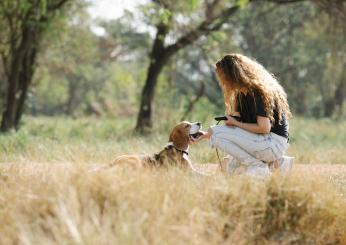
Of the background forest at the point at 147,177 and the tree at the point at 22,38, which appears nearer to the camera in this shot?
the background forest at the point at 147,177

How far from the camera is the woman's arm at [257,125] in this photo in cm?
776

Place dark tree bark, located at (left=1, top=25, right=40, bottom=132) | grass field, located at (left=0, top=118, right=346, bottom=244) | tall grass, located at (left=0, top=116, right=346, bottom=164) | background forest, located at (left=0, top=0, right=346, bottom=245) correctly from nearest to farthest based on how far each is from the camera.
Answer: grass field, located at (left=0, top=118, right=346, bottom=244), background forest, located at (left=0, top=0, right=346, bottom=245), tall grass, located at (left=0, top=116, right=346, bottom=164), dark tree bark, located at (left=1, top=25, right=40, bottom=132)

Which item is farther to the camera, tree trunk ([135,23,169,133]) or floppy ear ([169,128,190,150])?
tree trunk ([135,23,169,133])

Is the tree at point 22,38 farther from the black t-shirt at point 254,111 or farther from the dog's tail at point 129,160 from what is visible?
the dog's tail at point 129,160

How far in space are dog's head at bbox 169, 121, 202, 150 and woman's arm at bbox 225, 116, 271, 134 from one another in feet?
1.26

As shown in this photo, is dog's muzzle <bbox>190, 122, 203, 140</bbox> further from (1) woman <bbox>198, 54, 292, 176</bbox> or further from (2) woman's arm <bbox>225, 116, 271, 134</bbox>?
(2) woman's arm <bbox>225, 116, 271, 134</bbox>

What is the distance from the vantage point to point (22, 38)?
→ 1806 centimetres

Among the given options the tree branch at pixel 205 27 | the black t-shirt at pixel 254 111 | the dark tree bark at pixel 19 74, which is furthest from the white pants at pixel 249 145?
the tree branch at pixel 205 27

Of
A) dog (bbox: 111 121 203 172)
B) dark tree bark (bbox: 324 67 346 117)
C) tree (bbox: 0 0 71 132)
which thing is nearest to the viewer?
dog (bbox: 111 121 203 172)

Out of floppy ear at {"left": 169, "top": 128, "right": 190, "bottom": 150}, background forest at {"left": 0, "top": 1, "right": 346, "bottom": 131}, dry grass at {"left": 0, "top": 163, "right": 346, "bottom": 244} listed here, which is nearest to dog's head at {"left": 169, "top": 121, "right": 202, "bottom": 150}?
floppy ear at {"left": 169, "top": 128, "right": 190, "bottom": 150}

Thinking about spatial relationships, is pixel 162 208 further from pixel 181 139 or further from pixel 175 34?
pixel 175 34

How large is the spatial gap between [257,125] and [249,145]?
0.80 ft

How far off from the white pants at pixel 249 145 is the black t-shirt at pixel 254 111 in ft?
0.34

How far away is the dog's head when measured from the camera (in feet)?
25.8
